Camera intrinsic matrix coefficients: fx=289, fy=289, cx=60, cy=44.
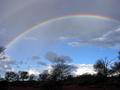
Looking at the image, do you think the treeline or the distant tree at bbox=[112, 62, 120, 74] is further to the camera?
the distant tree at bbox=[112, 62, 120, 74]

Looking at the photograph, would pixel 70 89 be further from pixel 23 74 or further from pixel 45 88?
pixel 23 74

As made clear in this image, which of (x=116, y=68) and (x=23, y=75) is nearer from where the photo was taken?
(x=116, y=68)

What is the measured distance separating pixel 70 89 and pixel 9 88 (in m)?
14.5

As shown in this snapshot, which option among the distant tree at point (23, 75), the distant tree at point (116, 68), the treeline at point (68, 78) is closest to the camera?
the treeline at point (68, 78)

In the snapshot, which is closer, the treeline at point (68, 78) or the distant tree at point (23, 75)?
the treeline at point (68, 78)

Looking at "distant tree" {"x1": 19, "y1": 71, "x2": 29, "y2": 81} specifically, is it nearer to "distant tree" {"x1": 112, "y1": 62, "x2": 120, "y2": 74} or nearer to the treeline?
the treeline

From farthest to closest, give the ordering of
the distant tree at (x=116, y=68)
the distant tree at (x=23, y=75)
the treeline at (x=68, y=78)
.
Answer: the distant tree at (x=23, y=75) → the distant tree at (x=116, y=68) → the treeline at (x=68, y=78)

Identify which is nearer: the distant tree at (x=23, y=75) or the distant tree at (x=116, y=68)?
the distant tree at (x=116, y=68)

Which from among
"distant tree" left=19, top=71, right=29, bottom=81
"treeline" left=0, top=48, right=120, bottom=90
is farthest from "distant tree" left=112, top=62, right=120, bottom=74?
"distant tree" left=19, top=71, right=29, bottom=81

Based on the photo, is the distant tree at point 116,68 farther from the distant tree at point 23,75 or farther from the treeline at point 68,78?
the distant tree at point 23,75

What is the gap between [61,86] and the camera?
160ft

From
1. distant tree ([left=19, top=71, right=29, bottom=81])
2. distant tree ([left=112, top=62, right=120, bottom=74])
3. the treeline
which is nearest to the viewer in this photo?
the treeline

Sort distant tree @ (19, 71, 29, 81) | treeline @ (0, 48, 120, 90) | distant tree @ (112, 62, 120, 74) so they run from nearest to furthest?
treeline @ (0, 48, 120, 90), distant tree @ (112, 62, 120, 74), distant tree @ (19, 71, 29, 81)

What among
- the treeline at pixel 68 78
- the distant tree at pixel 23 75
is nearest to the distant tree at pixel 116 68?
the treeline at pixel 68 78
